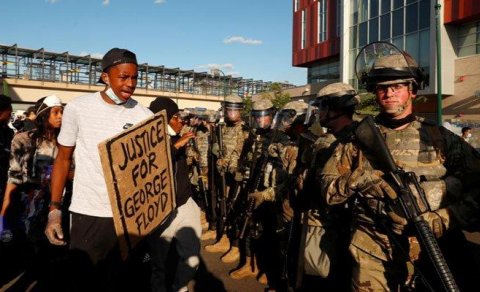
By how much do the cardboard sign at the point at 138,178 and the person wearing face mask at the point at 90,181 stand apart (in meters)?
0.20

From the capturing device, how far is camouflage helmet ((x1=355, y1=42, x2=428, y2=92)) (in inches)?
98.7

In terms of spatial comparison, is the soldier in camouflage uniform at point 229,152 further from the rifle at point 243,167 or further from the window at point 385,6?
the window at point 385,6

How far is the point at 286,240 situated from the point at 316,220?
629 millimetres

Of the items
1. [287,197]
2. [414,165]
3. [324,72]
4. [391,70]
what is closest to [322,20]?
[324,72]

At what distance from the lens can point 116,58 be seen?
253cm

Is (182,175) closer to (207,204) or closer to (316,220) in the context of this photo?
(316,220)

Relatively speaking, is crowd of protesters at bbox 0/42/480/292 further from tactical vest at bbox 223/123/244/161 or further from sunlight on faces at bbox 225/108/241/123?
sunlight on faces at bbox 225/108/241/123

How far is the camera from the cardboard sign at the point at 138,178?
2250mm

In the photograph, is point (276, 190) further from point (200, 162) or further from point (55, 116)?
point (200, 162)

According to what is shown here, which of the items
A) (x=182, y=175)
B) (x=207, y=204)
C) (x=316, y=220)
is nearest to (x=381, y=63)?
(x=316, y=220)

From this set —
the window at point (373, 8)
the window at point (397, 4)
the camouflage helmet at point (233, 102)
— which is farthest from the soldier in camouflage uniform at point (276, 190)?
the window at point (373, 8)

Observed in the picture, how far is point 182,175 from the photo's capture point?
3.57 m

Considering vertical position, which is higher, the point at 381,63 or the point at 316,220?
the point at 381,63

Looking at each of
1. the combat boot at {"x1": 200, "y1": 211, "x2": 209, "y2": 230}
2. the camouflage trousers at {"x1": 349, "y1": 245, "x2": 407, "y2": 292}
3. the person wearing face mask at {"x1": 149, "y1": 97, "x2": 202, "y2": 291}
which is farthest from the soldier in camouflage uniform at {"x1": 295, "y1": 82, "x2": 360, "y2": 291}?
the combat boot at {"x1": 200, "y1": 211, "x2": 209, "y2": 230}
